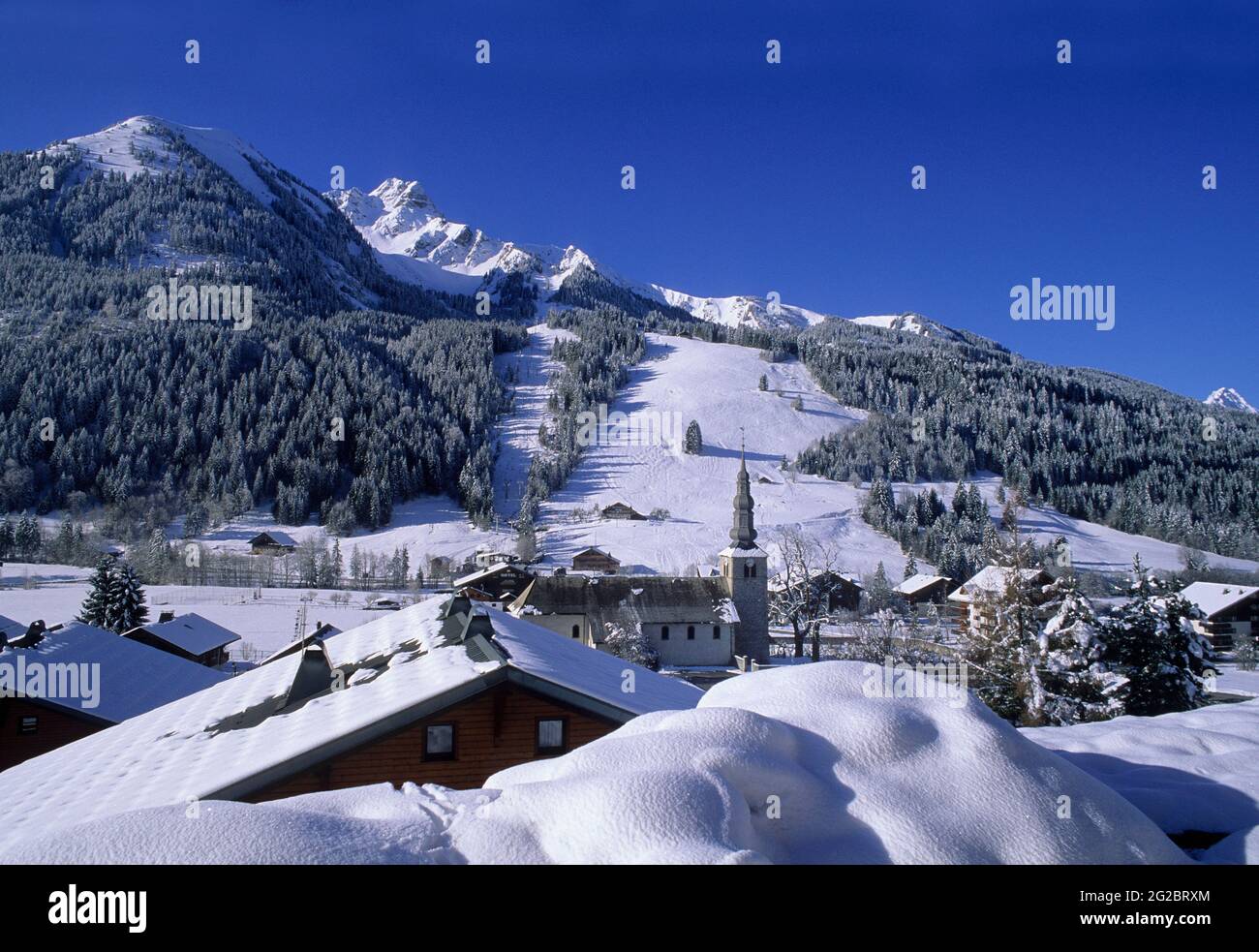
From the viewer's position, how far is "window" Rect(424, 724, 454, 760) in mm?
8680

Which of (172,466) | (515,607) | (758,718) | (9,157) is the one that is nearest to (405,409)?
(172,466)

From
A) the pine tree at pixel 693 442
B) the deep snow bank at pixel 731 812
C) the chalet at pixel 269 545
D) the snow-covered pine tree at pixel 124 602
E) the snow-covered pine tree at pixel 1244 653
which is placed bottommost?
the snow-covered pine tree at pixel 1244 653

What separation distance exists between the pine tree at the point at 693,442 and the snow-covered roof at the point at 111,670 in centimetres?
10048

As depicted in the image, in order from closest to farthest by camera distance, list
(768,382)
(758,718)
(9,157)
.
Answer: (758,718) < (768,382) < (9,157)

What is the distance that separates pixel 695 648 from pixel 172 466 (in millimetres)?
94169

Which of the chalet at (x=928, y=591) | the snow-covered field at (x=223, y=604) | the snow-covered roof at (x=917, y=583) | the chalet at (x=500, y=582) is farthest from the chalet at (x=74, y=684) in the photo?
the snow-covered roof at (x=917, y=583)

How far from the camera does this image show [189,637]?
3650 centimetres

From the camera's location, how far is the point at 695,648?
4600cm

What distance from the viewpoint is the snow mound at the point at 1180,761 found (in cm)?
364

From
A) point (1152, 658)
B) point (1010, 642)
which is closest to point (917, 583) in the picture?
point (1152, 658)

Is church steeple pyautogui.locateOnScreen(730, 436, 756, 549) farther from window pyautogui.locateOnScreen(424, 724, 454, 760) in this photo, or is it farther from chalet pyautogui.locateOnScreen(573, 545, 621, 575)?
window pyautogui.locateOnScreen(424, 724, 454, 760)

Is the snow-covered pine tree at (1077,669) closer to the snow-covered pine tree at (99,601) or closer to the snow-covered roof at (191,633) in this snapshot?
the snow-covered roof at (191,633)

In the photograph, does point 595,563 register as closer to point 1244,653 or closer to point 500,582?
point 500,582
